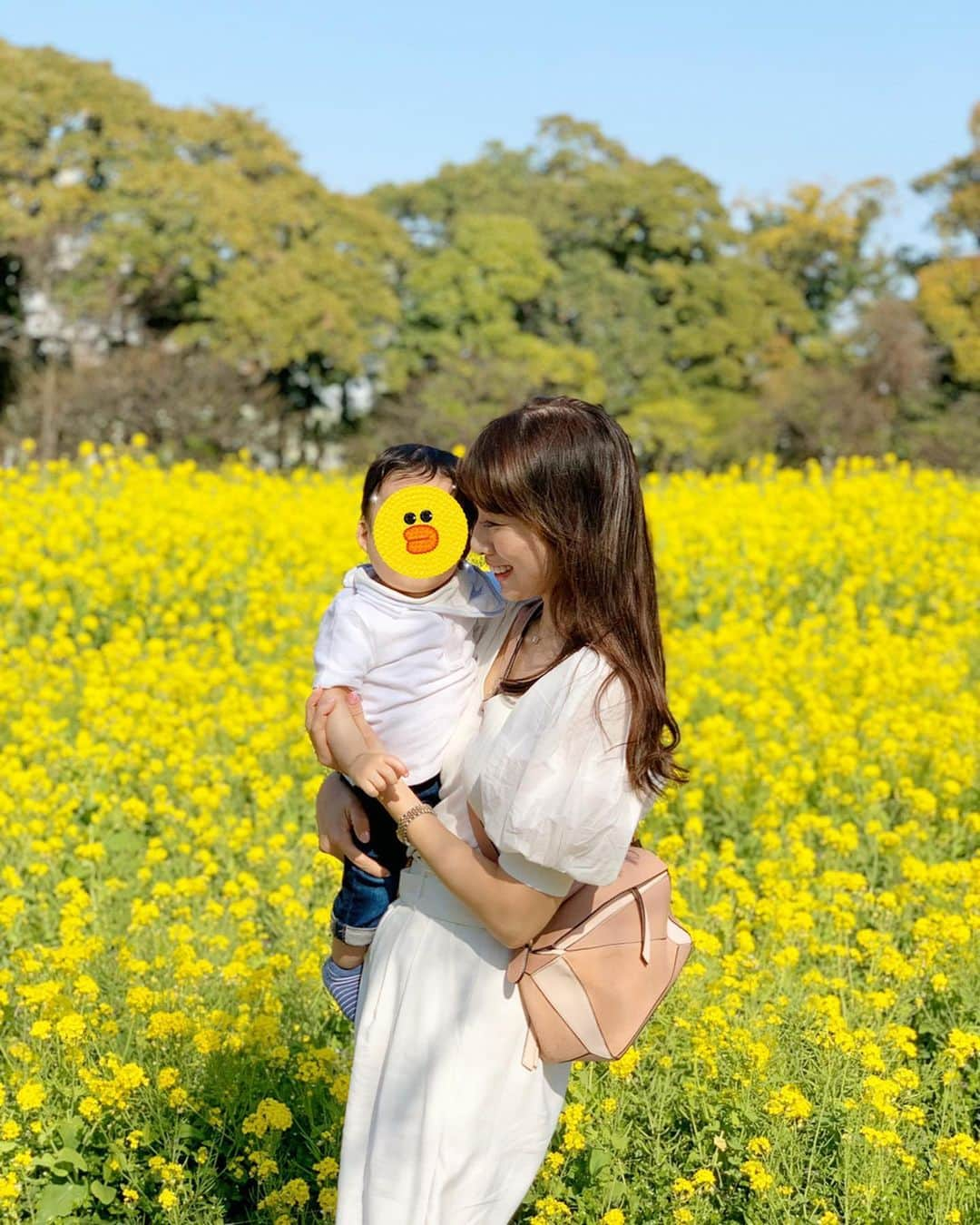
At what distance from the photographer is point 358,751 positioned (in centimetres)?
172

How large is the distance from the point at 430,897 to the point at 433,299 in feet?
95.6

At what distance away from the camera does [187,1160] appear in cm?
288

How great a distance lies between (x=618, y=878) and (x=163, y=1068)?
5.04ft

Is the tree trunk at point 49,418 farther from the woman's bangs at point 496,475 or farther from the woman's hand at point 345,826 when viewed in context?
the woman's bangs at point 496,475

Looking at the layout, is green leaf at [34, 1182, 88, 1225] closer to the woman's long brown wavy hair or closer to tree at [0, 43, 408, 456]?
the woman's long brown wavy hair

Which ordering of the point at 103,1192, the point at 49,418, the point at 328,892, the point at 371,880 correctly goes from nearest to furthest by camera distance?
the point at 371,880, the point at 103,1192, the point at 328,892, the point at 49,418

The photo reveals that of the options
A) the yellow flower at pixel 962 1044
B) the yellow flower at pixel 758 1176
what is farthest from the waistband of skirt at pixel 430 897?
the yellow flower at pixel 962 1044

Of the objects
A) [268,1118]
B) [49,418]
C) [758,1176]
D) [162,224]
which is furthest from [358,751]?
[162,224]

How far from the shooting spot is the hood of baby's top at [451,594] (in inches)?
72.6

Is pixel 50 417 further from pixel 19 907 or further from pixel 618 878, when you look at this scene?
pixel 618 878

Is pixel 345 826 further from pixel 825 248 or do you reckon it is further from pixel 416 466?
pixel 825 248

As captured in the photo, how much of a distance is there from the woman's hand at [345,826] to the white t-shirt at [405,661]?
0.10 metres

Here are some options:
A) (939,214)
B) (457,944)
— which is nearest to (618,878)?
(457,944)

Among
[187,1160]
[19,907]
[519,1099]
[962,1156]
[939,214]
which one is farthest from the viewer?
[939,214]
